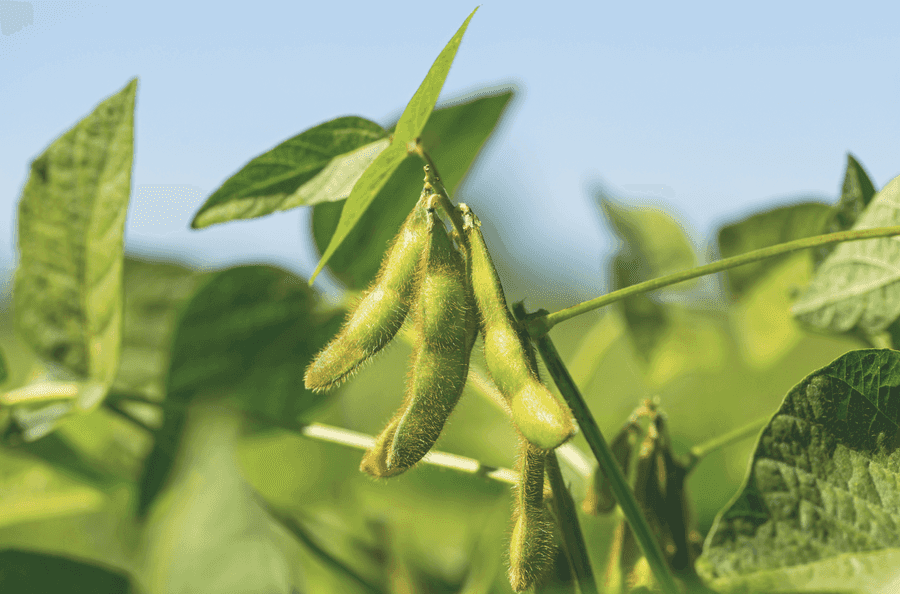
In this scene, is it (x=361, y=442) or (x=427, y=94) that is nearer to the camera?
(x=427, y=94)

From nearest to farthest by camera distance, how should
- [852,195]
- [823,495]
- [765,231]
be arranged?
1. [823,495]
2. [852,195]
3. [765,231]

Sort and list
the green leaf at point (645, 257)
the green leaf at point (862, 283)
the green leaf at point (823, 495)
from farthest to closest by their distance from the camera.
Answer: the green leaf at point (645, 257) < the green leaf at point (862, 283) < the green leaf at point (823, 495)

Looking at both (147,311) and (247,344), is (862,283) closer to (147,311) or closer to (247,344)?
(247,344)

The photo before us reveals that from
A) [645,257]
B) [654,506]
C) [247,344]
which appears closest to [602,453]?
[654,506]

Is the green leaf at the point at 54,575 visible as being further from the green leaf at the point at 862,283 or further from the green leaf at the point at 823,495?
the green leaf at the point at 862,283

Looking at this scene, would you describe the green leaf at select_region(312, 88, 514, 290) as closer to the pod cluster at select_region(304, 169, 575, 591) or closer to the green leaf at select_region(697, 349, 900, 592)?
the pod cluster at select_region(304, 169, 575, 591)

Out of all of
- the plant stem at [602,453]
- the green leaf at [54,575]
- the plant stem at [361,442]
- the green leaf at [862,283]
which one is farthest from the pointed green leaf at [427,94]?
the green leaf at [54,575]

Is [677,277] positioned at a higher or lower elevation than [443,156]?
lower

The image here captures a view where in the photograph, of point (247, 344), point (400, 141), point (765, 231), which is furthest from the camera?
point (765, 231)
